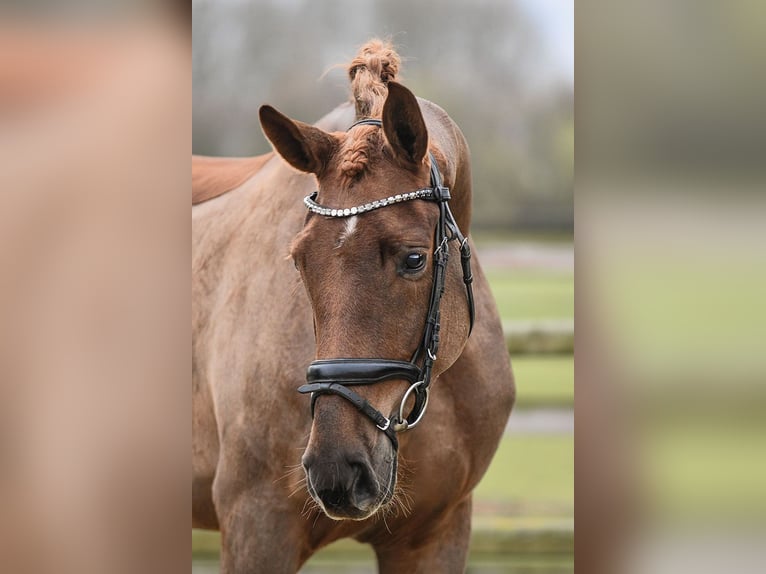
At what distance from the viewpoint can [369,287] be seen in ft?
4.78

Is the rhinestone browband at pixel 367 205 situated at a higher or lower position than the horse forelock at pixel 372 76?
lower

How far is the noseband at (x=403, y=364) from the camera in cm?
142

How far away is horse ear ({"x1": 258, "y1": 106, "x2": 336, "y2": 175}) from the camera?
1.56 m

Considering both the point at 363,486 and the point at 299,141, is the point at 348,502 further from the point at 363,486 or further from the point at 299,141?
the point at 299,141

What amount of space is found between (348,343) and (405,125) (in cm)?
46

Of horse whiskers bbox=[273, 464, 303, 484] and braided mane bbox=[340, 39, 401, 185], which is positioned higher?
braided mane bbox=[340, 39, 401, 185]
